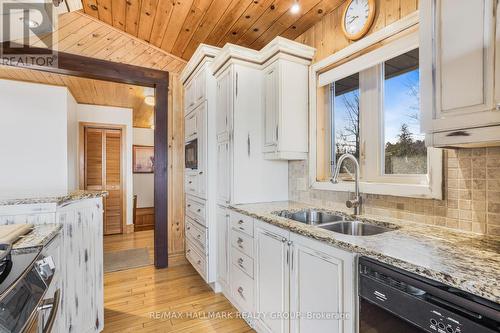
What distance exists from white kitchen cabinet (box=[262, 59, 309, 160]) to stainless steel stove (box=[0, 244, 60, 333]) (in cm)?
170

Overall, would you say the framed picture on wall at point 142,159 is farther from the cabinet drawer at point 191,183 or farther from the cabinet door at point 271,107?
the cabinet door at point 271,107

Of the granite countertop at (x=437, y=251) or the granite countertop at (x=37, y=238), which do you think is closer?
the granite countertop at (x=437, y=251)

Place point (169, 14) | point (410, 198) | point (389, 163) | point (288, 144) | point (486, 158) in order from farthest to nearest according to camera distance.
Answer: point (169, 14)
point (288, 144)
point (389, 163)
point (410, 198)
point (486, 158)

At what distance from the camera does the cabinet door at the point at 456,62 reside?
3.16 feet

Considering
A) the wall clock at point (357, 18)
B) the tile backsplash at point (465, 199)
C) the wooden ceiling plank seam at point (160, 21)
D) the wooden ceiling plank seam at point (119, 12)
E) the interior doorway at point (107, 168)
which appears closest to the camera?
the tile backsplash at point (465, 199)

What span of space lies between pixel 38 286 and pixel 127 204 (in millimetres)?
4282

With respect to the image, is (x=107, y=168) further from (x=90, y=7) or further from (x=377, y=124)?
(x=377, y=124)

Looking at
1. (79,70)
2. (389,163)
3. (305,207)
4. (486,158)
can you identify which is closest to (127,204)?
(79,70)

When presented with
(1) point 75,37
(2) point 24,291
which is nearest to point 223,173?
(2) point 24,291

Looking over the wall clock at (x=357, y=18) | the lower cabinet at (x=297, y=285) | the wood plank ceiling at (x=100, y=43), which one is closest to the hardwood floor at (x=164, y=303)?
the lower cabinet at (x=297, y=285)

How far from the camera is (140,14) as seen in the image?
2625 millimetres

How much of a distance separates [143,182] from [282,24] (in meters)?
5.10

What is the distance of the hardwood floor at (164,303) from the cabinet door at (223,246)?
222mm

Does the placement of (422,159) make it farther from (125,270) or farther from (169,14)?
(125,270)
